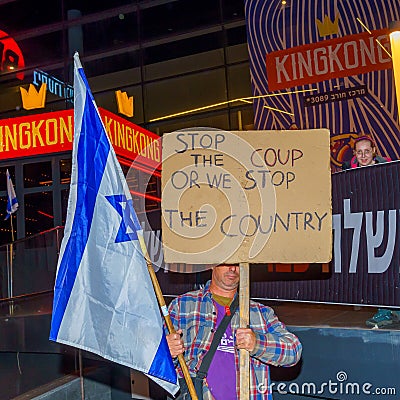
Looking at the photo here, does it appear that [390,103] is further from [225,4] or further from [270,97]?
[225,4]

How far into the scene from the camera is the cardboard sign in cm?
327

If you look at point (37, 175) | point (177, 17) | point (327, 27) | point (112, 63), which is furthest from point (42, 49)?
point (327, 27)

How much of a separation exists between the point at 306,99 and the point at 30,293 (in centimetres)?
618

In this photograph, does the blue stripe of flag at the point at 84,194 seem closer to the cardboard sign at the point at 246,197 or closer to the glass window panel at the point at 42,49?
the cardboard sign at the point at 246,197

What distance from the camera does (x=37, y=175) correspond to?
20609 mm

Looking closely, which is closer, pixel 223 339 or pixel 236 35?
pixel 223 339

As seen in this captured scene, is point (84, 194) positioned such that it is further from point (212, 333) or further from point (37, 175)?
point (37, 175)

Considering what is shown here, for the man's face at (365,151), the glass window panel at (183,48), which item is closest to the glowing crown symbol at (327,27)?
the glass window panel at (183,48)

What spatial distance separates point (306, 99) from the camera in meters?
12.5

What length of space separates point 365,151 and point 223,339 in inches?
123

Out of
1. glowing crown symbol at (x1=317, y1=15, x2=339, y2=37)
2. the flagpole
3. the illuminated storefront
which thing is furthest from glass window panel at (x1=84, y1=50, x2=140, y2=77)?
the flagpole

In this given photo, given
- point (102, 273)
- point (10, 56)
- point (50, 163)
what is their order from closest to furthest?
1. point (102, 273)
2. point (50, 163)
3. point (10, 56)

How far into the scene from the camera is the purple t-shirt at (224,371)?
3.42 m

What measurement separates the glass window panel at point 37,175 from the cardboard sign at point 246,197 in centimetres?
1709
